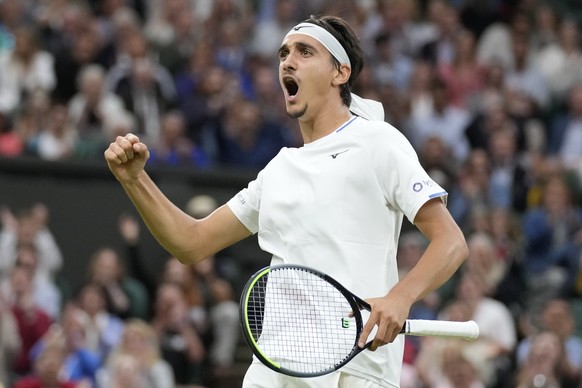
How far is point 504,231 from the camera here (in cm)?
1345

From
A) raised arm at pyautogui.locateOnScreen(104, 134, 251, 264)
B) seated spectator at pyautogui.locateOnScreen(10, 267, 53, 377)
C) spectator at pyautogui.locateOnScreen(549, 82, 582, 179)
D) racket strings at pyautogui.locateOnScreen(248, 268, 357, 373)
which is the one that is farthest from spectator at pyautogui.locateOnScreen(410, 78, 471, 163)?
racket strings at pyautogui.locateOnScreen(248, 268, 357, 373)

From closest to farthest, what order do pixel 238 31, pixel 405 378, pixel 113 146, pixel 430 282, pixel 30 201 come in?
pixel 430 282 → pixel 113 146 → pixel 405 378 → pixel 30 201 → pixel 238 31

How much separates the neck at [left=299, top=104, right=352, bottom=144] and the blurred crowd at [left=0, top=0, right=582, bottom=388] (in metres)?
4.64

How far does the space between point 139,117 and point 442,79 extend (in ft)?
12.1

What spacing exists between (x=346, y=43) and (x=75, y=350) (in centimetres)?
615

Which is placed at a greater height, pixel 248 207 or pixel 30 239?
pixel 30 239

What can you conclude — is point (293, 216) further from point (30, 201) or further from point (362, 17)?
point (362, 17)

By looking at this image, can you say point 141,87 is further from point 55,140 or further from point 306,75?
point 306,75

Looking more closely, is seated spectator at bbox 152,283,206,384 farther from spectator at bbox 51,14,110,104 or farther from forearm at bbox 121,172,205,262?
forearm at bbox 121,172,205,262

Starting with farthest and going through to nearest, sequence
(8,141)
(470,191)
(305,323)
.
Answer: (470,191) < (8,141) < (305,323)

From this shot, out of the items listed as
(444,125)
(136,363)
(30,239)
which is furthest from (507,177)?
(136,363)

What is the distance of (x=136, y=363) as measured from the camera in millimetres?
10742

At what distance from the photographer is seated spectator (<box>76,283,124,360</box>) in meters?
11.6

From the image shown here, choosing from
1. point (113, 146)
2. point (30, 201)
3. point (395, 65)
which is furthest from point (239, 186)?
point (113, 146)
